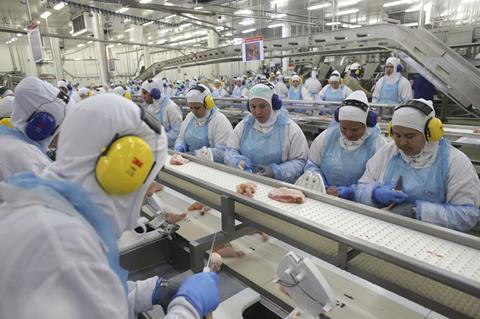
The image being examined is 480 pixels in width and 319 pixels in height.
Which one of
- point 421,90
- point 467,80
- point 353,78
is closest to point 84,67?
point 353,78

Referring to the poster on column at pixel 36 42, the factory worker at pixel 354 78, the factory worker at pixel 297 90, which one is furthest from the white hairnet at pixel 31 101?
the factory worker at pixel 297 90

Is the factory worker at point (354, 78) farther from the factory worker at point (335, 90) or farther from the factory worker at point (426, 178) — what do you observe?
the factory worker at point (426, 178)

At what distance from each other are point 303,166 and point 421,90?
5.59 m

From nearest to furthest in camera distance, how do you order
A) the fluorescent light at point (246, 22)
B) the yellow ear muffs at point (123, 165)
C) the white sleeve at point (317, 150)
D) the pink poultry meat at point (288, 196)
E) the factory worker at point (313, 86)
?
the yellow ear muffs at point (123, 165), the pink poultry meat at point (288, 196), the white sleeve at point (317, 150), the factory worker at point (313, 86), the fluorescent light at point (246, 22)

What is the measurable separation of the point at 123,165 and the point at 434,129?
205 cm

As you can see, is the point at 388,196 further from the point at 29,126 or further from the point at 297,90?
the point at 297,90

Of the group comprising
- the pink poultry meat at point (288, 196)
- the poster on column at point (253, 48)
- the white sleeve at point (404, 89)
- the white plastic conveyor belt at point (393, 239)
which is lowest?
the white plastic conveyor belt at point (393, 239)

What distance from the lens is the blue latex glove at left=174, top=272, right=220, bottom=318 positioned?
1.17 m

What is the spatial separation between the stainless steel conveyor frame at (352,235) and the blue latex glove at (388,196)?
27.1 inches

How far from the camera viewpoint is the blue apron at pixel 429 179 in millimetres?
2176

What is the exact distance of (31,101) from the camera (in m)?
2.56

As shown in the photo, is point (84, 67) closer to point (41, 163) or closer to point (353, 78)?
point (353, 78)

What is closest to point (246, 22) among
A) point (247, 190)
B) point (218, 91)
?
point (218, 91)

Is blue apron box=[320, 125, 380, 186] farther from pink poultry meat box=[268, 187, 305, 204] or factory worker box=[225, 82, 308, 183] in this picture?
pink poultry meat box=[268, 187, 305, 204]
